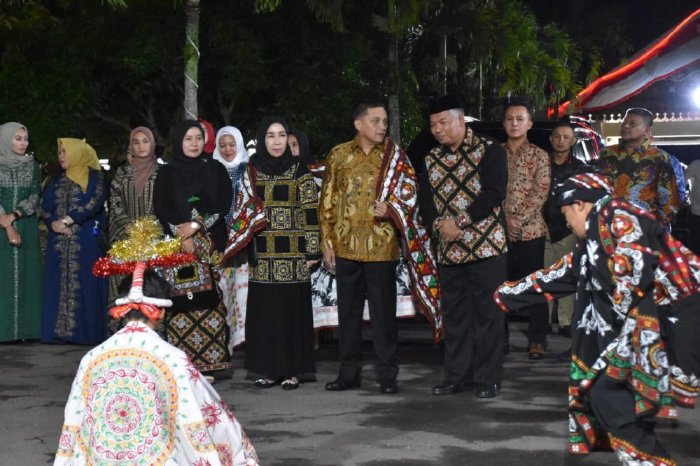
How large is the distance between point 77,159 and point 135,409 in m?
6.29

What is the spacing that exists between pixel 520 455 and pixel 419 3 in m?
13.8

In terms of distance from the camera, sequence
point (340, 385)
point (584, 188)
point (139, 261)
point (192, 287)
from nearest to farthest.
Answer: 1. point (584, 188)
2. point (139, 261)
3. point (340, 385)
4. point (192, 287)

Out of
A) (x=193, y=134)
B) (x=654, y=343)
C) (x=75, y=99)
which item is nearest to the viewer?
(x=654, y=343)

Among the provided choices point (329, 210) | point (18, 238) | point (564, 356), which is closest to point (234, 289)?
point (329, 210)

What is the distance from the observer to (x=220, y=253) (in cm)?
963

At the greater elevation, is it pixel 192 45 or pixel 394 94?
pixel 192 45

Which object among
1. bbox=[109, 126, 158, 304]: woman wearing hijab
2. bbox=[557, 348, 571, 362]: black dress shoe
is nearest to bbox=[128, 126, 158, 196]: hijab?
bbox=[109, 126, 158, 304]: woman wearing hijab

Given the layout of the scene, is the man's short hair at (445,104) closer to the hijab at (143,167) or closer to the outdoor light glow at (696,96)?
the hijab at (143,167)

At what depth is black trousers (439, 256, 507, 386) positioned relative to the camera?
870 cm

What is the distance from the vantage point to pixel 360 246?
8984mm

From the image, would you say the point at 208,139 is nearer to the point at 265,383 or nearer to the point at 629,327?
the point at 265,383

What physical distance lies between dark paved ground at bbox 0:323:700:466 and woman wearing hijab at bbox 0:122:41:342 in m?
1.55

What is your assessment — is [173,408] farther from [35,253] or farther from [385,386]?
[35,253]

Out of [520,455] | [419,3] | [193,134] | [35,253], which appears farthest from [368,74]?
[520,455]
